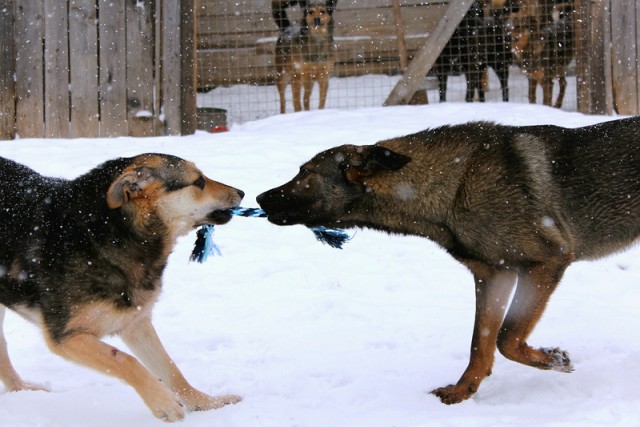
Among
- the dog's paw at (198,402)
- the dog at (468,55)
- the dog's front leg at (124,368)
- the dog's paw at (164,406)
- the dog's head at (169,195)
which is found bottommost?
the dog's paw at (198,402)

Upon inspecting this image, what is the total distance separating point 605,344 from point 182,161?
259 cm

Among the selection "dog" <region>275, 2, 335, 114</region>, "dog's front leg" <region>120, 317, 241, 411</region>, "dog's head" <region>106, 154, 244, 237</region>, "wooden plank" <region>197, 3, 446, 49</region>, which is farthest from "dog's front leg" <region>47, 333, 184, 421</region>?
"wooden plank" <region>197, 3, 446, 49</region>

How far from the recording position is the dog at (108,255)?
3.86 m

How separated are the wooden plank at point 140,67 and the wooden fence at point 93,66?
0.01m

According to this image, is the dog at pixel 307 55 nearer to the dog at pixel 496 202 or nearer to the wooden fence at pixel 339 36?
the wooden fence at pixel 339 36

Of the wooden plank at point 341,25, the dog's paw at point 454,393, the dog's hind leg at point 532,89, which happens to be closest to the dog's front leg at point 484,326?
the dog's paw at point 454,393

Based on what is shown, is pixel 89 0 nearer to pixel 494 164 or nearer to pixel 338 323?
pixel 338 323

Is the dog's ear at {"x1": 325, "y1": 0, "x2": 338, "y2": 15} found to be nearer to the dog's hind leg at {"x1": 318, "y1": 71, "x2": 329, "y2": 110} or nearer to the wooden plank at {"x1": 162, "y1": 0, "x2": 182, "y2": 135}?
the dog's hind leg at {"x1": 318, "y1": 71, "x2": 329, "y2": 110}

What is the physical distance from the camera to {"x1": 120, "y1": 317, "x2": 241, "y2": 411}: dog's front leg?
4246 millimetres

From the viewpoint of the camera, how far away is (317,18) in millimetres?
12156

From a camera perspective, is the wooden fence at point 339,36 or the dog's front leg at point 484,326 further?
the wooden fence at point 339,36

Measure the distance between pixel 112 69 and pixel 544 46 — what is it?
5.77m

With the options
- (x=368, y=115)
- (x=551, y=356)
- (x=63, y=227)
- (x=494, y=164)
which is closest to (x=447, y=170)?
(x=494, y=164)

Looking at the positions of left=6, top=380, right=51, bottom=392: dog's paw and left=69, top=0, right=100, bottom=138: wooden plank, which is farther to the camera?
left=69, top=0, right=100, bottom=138: wooden plank
